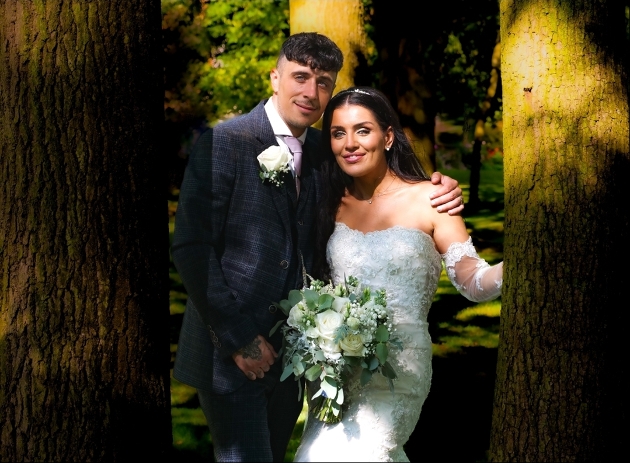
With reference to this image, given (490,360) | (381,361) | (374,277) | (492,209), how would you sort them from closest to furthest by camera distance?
1. (381,361)
2. (374,277)
3. (490,360)
4. (492,209)

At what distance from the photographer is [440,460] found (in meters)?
5.67

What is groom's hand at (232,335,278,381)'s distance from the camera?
154 inches

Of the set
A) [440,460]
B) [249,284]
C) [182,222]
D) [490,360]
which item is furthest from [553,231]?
[490,360]

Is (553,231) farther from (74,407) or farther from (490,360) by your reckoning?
(490,360)

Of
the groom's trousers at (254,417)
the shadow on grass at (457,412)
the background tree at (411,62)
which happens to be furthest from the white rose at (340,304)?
the background tree at (411,62)

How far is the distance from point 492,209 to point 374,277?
1132 cm

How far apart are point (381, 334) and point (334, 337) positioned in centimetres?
23

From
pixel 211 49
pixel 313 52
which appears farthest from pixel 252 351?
pixel 211 49

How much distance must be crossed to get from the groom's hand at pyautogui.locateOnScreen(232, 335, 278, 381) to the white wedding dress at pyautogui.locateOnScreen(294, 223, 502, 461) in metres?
0.36

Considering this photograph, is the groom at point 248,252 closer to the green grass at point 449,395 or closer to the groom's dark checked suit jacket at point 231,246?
A: the groom's dark checked suit jacket at point 231,246

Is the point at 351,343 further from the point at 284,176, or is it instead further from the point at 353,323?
the point at 284,176

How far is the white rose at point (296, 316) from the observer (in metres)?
3.77

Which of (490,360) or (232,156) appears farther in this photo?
(490,360)

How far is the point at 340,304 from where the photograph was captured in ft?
12.3
